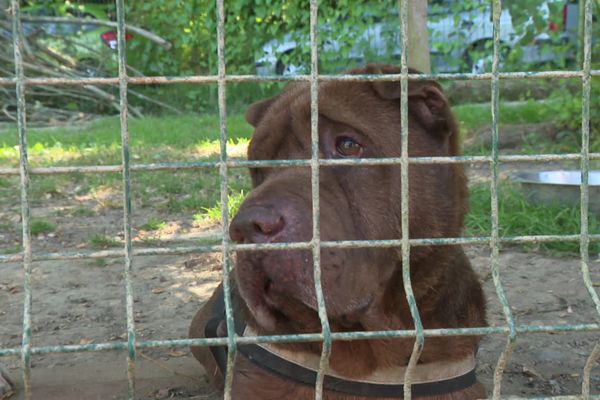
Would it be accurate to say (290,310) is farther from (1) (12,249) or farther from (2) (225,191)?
(1) (12,249)

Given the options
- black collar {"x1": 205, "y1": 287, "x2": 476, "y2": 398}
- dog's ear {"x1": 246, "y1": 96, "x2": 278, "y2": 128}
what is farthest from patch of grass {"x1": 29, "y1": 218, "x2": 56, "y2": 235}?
black collar {"x1": 205, "y1": 287, "x2": 476, "y2": 398}

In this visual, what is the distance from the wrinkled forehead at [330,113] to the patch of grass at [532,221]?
6.81 feet

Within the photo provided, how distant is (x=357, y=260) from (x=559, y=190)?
3280 millimetres

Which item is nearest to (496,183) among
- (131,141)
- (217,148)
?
(217,148)

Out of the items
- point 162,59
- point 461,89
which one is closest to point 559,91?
point 461,89

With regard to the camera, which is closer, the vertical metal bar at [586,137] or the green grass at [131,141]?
the vertical metal bar at [586,137]

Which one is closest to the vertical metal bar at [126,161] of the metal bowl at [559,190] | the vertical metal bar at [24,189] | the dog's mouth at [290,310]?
the vertical metal bar at [24,189]

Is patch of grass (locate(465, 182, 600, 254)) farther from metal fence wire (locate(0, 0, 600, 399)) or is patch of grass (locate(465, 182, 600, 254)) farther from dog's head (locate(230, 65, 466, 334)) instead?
metal fence wire (locate(0, 0, 600, 399))

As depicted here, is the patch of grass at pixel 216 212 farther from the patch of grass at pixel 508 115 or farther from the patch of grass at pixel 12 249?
the patch of grass at pixel 508 115

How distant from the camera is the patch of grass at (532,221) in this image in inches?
193

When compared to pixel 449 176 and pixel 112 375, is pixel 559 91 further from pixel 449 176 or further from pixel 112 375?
pixel 112 375

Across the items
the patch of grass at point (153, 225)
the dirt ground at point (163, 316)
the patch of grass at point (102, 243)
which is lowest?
the dirt ground at point (163, 316)

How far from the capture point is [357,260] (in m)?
2.53

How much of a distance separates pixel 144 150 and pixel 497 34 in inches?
265
